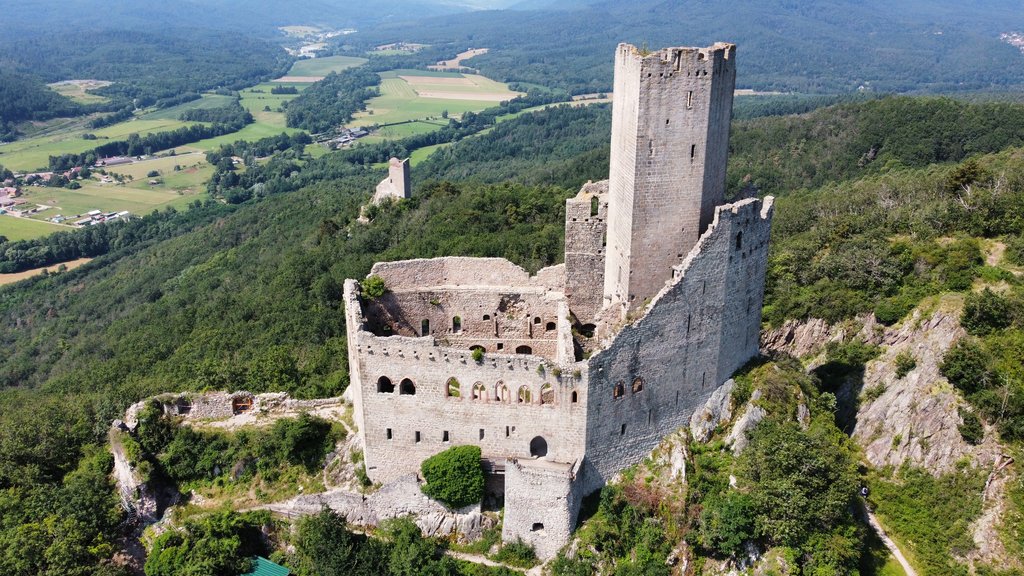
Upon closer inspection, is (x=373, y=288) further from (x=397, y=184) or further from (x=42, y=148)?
(x=42, y=148)

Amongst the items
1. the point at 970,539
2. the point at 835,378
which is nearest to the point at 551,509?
the point at 970,539

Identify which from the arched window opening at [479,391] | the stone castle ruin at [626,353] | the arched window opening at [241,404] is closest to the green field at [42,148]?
the arched window opening at [241,404]

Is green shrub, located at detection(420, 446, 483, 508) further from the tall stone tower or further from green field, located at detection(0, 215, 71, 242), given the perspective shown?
green field, located at detection(0, 215, 71, 242)

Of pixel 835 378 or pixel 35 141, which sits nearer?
pixel 835 378

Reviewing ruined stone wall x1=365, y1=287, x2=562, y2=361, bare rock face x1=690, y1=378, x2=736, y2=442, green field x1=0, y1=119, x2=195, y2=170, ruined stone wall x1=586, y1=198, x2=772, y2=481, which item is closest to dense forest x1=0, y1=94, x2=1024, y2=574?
bare rock face x1=690, y1=378, x2=736, y2=442

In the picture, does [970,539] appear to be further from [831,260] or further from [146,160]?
[146,160]

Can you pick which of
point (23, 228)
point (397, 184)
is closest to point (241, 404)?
point (397, 184)

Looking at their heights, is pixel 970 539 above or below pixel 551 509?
below
